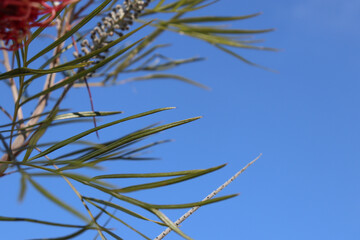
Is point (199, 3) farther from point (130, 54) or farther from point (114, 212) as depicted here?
point (114, 212)

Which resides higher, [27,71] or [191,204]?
[27,71]

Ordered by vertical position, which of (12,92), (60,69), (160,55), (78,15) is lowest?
(60,69)

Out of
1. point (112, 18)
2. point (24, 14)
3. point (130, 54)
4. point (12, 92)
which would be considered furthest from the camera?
point (130, 54)

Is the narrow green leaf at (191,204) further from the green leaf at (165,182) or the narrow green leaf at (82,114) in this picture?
the narrow green leaf at (82,114)

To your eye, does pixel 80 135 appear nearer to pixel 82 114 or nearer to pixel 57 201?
pixel 82 114

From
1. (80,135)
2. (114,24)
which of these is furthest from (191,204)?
(114,24)

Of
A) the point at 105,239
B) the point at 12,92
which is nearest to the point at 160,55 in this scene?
the point at 12,92
